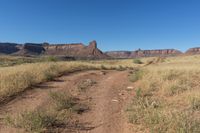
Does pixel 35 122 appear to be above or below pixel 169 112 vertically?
below

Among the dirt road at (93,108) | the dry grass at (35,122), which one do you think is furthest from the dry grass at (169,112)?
the dry grass at (35,122)

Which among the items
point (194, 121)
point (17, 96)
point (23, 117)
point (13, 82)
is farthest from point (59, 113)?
point (13, 82)

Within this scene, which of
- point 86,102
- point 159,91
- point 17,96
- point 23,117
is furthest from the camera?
point 159,91

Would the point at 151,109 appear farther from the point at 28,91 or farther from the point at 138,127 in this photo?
the point at 28,91

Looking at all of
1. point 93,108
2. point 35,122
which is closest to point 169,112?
point 93,108

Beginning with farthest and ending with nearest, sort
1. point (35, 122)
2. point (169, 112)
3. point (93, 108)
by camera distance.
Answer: point (93, 108), point (169, 112), point (35, 122)

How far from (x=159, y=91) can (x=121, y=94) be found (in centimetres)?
164

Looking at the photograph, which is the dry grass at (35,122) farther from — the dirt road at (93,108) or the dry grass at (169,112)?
the dry grass at (169,112)

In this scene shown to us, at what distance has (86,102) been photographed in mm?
8367

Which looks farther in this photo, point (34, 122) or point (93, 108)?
point (93, 108)

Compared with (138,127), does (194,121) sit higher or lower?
higher

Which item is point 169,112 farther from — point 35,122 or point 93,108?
point 35,122

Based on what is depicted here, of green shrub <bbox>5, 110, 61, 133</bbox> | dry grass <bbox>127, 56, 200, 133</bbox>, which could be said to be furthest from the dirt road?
dry grass <bbox>127, 56, 200, 133</bbox>

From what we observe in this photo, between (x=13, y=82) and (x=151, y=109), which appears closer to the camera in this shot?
(x=151, y=109)
